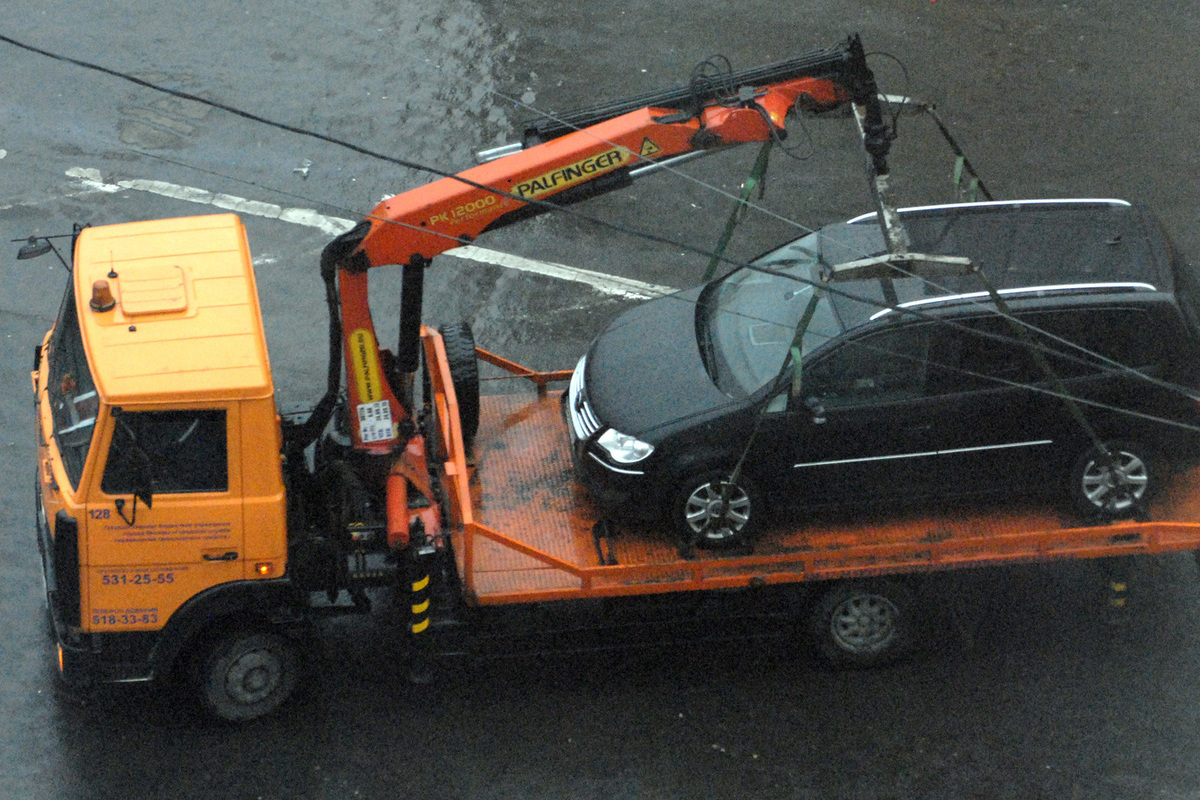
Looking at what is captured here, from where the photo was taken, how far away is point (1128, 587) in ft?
29.7

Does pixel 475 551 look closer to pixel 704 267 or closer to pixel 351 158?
pixel 704 267

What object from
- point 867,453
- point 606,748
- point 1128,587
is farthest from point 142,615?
point 1128,587

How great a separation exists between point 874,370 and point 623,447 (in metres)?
1.63

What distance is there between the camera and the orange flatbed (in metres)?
7.86

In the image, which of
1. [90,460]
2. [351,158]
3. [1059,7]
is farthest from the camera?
[1059,7]

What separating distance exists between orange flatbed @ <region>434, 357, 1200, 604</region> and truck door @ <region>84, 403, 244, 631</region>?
4.34ft

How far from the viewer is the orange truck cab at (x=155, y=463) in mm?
7094

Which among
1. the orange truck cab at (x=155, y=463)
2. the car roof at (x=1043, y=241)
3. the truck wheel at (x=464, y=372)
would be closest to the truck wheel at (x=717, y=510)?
the truck wheel at (x=464, y=372)

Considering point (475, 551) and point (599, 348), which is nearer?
point (475, 551)

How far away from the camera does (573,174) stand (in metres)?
7.88

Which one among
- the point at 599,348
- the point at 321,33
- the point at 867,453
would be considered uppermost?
the point at 321,33

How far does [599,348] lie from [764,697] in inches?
101

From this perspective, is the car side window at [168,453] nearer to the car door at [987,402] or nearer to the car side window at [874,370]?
the car side window at [874,370]

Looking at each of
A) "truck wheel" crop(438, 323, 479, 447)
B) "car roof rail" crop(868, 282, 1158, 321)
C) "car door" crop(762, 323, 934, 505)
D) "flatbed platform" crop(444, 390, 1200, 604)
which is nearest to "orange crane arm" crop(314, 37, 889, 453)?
"truck wheel" crop(438, 323, 479, 447)
